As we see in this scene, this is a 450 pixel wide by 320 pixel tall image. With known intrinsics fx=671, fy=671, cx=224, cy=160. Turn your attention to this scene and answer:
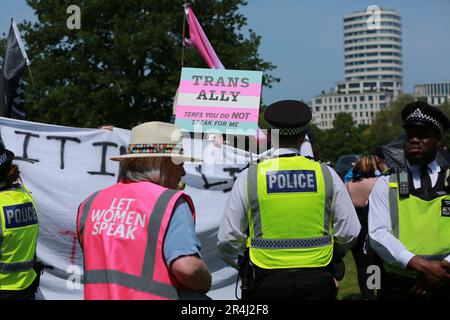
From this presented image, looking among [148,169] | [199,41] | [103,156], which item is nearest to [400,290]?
[148,169]

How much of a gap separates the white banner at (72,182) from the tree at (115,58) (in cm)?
2141

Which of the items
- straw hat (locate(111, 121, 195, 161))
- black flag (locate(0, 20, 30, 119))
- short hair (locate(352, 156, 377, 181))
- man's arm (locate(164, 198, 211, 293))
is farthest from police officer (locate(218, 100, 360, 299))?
black flag (locate(0, 20, 30, 119))

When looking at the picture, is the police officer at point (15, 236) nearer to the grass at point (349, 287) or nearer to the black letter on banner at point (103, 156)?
the black letter on banner at point (103, 156)

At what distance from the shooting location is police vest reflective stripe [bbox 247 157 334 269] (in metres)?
3.95

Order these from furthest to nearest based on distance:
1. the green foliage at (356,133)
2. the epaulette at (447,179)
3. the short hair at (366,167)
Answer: the green foliage at (356,133) → the short hair at (366,167) → the epaulette at (447,179)

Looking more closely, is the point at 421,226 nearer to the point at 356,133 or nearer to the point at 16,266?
the point at 16,266

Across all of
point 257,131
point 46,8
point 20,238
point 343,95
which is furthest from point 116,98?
point 343,95

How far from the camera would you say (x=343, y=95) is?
645ft

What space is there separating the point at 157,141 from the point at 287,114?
1.10 m

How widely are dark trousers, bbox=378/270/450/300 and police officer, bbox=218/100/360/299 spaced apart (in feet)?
1.06

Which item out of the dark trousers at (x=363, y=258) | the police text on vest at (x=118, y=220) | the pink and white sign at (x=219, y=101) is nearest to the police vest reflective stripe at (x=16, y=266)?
the police text on vest at (x=118, y=220)

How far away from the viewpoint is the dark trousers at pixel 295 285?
388 centimetres

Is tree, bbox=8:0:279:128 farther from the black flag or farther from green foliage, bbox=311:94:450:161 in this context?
green foliage, bbox=311:94:450:161
